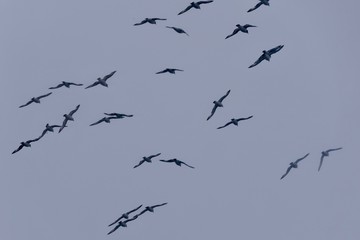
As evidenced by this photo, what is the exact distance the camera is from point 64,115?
95062 millimetres

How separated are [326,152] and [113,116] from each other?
18324 mm

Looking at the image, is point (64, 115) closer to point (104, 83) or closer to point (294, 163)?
point (104, 83)

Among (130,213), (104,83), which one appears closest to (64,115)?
(104,83)

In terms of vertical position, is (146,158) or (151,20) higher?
(151,20)

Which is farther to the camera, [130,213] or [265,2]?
[130,213]

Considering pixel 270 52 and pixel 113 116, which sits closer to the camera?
pixel 270 52

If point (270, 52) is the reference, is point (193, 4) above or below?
above

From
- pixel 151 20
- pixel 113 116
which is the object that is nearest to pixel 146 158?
pixel 113 116

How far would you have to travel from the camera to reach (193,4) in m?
91.9

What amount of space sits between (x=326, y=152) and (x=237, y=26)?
1367 centimetres

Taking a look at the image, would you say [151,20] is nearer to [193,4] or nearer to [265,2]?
[193,4]

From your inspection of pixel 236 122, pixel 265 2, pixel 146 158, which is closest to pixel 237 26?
pixel 265 2

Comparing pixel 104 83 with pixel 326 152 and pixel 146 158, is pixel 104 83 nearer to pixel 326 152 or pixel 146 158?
pixel 146 158

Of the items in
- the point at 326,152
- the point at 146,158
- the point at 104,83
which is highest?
the point at 104,83
